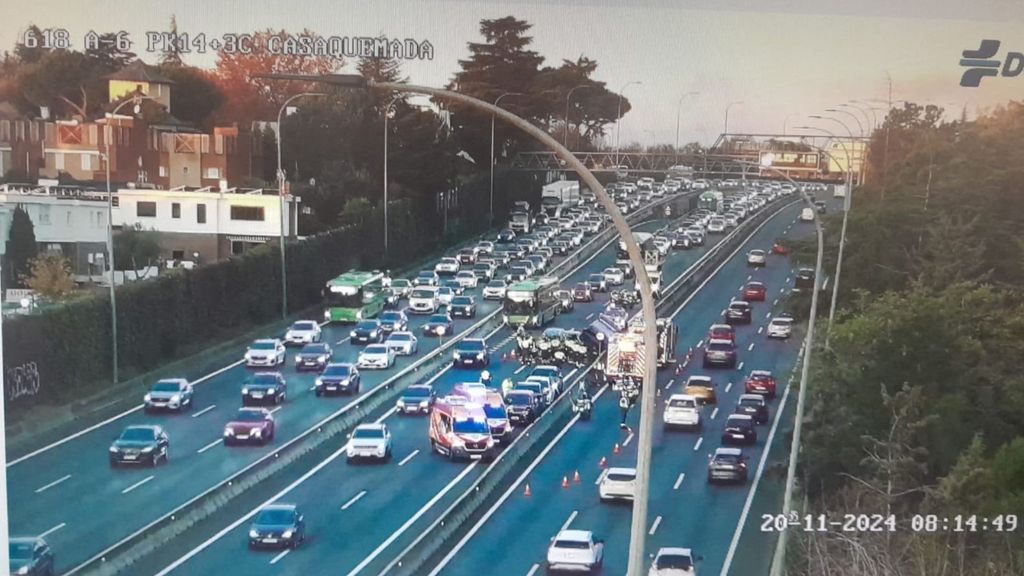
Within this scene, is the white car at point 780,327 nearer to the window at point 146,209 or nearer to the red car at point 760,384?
the red car at point 760,384

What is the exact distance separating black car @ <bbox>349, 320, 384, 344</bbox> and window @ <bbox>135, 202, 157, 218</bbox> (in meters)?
1.13

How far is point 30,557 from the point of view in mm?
5121

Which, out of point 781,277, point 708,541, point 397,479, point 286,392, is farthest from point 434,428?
point 781,277

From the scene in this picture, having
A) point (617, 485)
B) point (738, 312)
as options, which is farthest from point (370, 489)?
point (738, 312)

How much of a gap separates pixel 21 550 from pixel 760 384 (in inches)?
142

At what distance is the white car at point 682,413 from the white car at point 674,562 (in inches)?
24.9

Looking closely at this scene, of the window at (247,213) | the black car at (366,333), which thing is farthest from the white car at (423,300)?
the window at (247,213)

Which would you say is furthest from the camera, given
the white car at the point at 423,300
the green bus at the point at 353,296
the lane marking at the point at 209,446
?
the white car at the point at 423,300

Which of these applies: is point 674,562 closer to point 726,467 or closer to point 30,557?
point 726,467

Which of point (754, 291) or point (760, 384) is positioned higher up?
point (754, 291)

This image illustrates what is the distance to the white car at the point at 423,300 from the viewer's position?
230 inches

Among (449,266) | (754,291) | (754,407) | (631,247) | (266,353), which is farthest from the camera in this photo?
(754,291)

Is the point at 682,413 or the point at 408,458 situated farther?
the point at 682,413

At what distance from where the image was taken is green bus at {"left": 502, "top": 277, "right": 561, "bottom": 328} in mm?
5844
